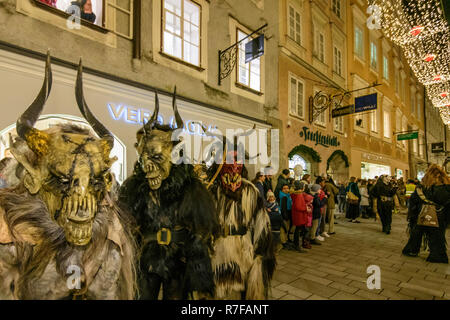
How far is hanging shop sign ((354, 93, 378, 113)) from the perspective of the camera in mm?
10597

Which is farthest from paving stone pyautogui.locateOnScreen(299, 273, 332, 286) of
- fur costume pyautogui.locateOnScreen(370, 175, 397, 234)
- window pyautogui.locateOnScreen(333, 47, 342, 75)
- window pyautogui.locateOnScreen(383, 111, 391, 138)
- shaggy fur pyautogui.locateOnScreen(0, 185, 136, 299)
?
window pyautogui.locateOnScreen(383, 111, 391, 138)

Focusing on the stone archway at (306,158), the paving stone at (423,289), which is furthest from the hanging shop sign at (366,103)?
the paving stone at (423,289)

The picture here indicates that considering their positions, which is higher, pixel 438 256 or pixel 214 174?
pixel 214 174

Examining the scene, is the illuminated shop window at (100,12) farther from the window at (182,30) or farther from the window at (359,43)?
the window at (359,43)

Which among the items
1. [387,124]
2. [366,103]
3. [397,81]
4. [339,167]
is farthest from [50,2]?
[397,81]

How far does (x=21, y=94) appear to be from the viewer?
4180 mm

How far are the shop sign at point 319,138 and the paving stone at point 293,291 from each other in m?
8.11

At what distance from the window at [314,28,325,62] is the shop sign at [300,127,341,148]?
3787mm

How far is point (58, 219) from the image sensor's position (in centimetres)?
105

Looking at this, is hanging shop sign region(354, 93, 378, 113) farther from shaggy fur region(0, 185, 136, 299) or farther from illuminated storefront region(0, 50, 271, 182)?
shaggy fur region(0, 185, 136, 299)

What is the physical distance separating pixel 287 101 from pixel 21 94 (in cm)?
861

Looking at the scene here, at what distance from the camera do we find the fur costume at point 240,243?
7.02 ft
